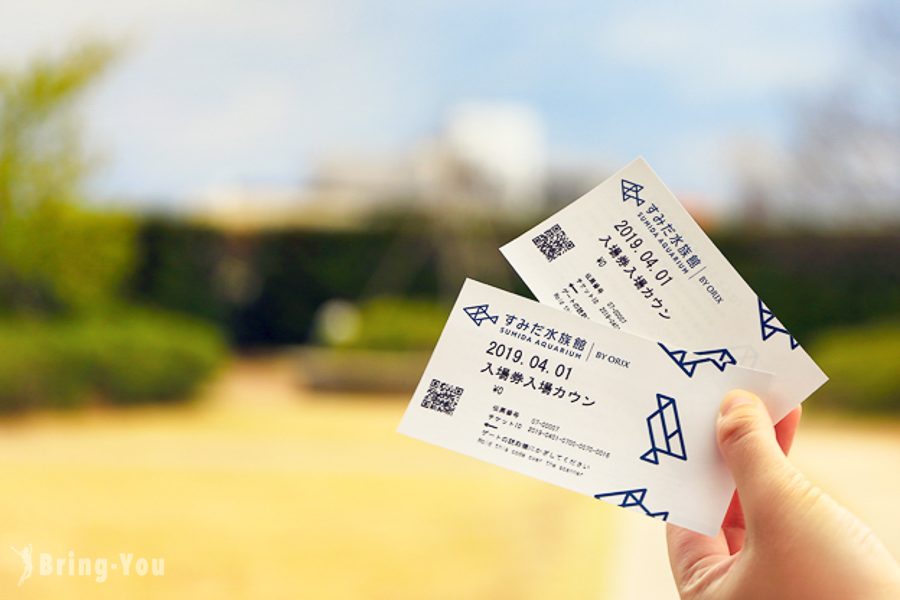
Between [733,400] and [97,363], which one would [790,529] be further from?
[97,363]

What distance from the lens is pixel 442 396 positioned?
2.88 ft

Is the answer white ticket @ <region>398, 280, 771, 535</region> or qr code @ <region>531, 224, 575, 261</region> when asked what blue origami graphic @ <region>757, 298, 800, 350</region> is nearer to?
white ticket @ <region>398, 280, 771, 535</region>

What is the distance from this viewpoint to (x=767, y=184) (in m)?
13.8

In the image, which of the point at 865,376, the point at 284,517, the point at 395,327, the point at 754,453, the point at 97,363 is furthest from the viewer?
the point at 395,327

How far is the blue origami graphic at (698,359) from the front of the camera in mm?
884

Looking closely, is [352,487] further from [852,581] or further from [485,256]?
[485,256]

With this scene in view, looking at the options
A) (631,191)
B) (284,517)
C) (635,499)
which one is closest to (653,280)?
(631,191)

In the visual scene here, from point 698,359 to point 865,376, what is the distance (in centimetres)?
814

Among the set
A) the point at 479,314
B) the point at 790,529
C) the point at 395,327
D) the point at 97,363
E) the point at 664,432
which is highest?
the point at 395,327

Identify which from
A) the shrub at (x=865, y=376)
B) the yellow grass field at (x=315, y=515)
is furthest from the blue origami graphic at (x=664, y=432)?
the shrub at (x=865, y=376)

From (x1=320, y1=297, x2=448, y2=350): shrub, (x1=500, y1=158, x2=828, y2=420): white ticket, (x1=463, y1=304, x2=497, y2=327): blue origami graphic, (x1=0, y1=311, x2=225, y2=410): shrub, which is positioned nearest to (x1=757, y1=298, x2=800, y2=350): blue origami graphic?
(x1=500, y1=158, x2=828, y2=420): white ticket

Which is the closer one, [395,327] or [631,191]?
[631,191]

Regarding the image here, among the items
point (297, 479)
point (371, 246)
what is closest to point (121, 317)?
point (371, 246)

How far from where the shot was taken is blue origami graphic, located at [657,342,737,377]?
34.8 inches
